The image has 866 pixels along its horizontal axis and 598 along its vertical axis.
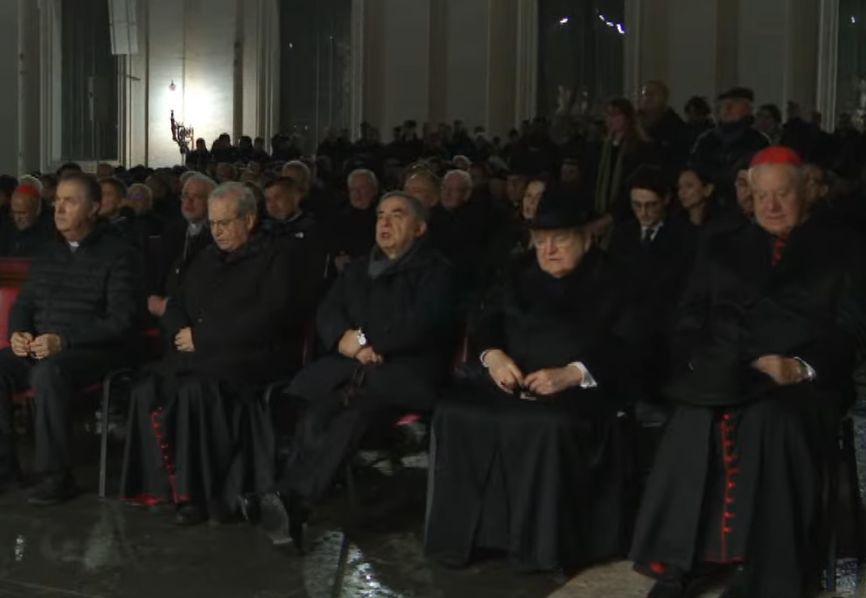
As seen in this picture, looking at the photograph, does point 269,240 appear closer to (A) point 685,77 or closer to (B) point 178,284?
(B) point 178,284

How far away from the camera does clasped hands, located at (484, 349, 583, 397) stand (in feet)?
17.1

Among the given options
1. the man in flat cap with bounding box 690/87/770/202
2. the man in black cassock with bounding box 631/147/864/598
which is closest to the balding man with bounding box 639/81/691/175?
the man in flat cap with bounding box 690/87/770/202

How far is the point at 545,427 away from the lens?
5.10 m

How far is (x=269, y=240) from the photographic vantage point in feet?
21.0

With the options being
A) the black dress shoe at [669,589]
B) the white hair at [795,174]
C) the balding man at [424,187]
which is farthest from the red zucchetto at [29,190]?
the black dress shoe at [669,589]

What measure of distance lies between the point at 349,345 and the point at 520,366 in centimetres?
88

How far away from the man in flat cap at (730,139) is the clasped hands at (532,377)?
364 cm

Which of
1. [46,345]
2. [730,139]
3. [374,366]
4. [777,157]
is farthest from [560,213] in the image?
[730,139]

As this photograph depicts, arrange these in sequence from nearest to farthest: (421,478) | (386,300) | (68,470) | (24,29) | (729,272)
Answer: (729,272) → (386,300) → (68,470) → (421,478) → (24,29)

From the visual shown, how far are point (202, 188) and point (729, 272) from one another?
4.80 m

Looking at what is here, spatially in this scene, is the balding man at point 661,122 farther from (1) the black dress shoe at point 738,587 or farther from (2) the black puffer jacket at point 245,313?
(1) the black dress shoe at point 738,587

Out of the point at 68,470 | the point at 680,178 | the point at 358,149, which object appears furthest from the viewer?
the point at 358,149

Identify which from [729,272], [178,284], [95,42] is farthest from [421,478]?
[95,42]

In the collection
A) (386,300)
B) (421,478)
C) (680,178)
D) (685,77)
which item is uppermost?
(685,77)
